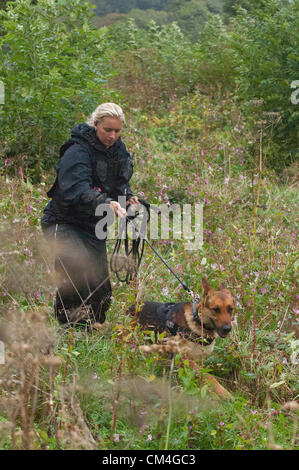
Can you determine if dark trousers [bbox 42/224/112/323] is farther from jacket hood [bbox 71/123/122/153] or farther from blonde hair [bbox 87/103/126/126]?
blonde hair [bbox 87/103/126/126]

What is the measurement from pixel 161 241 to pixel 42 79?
269 centimetres

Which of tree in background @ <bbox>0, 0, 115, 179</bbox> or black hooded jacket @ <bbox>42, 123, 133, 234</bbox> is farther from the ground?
tree in background @ <bbox>0, 0, 115, 179</bbox>

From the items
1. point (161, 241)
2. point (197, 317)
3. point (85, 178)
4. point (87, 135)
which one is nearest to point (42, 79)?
point (161, 241)

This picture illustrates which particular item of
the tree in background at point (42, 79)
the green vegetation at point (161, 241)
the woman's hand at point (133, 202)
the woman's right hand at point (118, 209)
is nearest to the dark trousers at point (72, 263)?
the green vegetation at point (161, 241)

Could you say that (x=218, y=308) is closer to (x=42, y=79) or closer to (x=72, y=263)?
(x=72, y=263)

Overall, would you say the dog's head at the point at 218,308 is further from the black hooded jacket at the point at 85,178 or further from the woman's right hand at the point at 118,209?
the black hooded jacket at the point at 85,178

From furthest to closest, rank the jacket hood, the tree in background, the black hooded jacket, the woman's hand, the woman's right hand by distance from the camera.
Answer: the tree in background → the woman's hand → the jacket hood → the black hooded jacket → the woman's right hand

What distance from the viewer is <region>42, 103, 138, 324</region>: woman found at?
372cm

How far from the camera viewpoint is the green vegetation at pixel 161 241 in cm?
270

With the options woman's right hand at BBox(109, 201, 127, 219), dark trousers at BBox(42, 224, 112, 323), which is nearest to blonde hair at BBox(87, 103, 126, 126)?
woman's right hand at BBox(109, 201, 127, 219)

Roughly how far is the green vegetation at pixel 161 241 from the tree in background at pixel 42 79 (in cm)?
3

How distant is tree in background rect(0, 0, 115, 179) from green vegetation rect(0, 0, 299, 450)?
0.03 m

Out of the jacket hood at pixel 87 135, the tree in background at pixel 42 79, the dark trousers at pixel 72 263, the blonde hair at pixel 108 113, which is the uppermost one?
the tree in background at pixel 42 79

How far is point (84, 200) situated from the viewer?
365 cm
